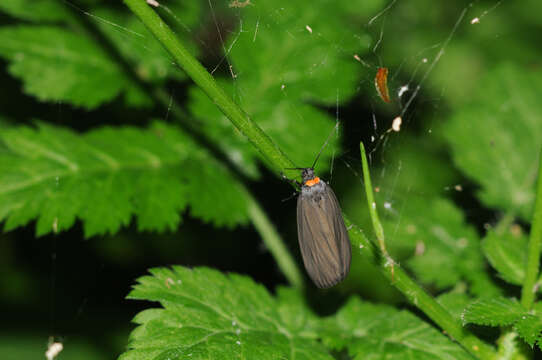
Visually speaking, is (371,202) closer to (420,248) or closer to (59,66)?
(420,248)

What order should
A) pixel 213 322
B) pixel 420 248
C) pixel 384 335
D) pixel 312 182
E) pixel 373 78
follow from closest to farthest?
pixel 213 322, pixel 384 335, pixel 312 182, pixel 420 248, pixel 373 78

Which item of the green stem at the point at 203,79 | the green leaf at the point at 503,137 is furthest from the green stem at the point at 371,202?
the green leaf at the point at 503,137

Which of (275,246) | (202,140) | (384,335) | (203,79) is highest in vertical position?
(203,79)

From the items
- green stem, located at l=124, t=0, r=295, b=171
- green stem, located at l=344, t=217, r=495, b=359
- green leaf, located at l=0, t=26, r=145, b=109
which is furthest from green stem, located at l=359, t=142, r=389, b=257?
green leaf, located at l=0, t=26, r=145, b=109

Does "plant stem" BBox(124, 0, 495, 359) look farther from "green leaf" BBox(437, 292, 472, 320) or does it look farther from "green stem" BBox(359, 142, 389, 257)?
"green leaf" BBox(437, 292, 472, 320)

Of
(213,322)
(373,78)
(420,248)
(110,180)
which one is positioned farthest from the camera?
(373,78)

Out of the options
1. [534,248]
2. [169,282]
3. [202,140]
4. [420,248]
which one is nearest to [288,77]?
[202,140]

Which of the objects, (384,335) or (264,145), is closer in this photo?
(264,145)
